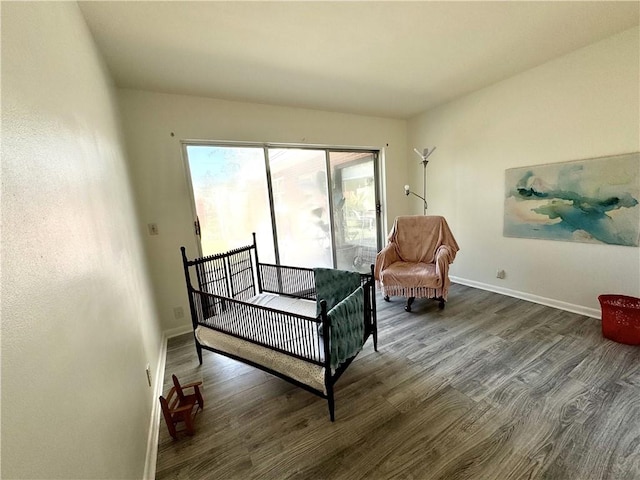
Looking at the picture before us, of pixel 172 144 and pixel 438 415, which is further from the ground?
pixel 172 144

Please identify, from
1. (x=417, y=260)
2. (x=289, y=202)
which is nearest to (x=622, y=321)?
(x=417, y=260)

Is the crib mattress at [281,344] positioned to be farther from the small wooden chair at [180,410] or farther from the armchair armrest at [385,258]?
the armchair armrest at [385,258]

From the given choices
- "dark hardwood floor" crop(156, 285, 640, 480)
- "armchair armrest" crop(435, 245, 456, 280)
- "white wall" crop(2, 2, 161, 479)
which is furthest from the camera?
"armchair armrest" crop(435, 245, 456, 280)

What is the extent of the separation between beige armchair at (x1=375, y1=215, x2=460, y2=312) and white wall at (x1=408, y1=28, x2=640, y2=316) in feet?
2.33

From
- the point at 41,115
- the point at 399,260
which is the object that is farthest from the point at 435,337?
the point at 41,115

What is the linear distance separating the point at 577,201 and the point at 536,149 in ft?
2.17

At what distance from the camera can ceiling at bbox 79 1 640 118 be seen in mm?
1562

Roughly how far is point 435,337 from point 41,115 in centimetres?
282

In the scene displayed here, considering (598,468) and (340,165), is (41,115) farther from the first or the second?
(340,165)

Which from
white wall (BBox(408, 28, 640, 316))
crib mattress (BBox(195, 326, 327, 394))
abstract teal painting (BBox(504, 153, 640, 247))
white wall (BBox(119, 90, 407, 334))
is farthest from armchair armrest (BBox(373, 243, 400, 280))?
white wall (BBox(119, 90, 407, 334))

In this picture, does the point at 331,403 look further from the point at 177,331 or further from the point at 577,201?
the point at 577,201

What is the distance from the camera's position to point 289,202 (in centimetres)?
332

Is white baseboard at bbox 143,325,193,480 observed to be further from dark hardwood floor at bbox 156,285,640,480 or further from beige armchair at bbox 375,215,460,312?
beige armchair at bbox 375,215,460,312

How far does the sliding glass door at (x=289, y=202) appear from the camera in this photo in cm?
284
